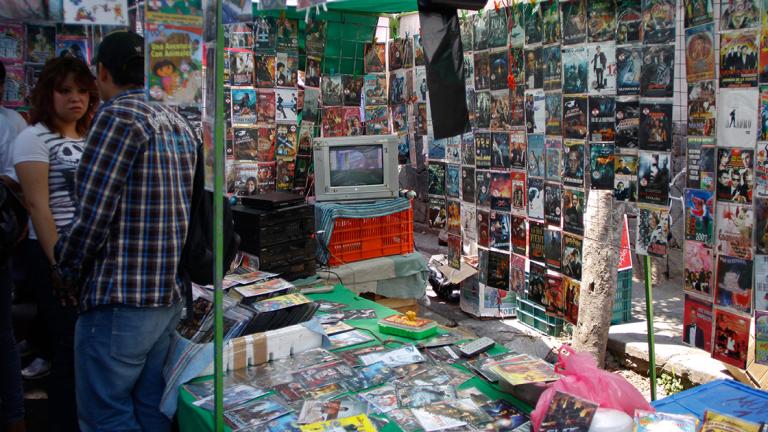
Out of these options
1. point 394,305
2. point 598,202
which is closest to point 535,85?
point 598,202

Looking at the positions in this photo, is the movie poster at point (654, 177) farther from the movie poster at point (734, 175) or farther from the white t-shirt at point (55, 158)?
the white t-shirt at point (55, 158)

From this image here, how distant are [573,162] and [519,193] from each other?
1.54 ft

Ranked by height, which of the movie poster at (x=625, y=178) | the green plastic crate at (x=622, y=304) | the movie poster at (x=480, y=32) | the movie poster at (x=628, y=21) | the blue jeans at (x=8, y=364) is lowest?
the green plastic crate at (x=622, y=304)

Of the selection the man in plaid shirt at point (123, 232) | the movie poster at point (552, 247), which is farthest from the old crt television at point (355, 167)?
the man in plaid shirt at point (123, 232)

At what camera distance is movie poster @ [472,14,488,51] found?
3.68 metres

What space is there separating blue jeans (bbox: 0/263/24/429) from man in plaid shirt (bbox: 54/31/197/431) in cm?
Answer: 93

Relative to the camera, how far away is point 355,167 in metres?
4.76

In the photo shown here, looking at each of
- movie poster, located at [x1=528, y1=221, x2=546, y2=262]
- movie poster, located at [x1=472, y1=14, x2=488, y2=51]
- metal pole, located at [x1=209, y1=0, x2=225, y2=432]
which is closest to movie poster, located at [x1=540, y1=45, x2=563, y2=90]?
movie poster, located at [x1=472, y1=14, x2=488, y2=51]

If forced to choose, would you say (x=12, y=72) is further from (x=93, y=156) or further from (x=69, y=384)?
(x=93, y=156)

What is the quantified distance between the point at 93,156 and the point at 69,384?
1196 millimetres

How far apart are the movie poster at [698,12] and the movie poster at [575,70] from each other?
589 millimetres

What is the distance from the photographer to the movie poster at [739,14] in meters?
2.27

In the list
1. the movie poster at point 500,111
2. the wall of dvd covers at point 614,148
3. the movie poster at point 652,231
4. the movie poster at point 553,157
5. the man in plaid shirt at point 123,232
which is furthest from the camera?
the movie poster at point 500,111

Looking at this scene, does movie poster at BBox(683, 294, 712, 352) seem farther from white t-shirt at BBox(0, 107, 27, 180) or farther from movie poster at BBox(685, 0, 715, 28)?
white t-shirt at BBox(0, 107, 27, 180)
